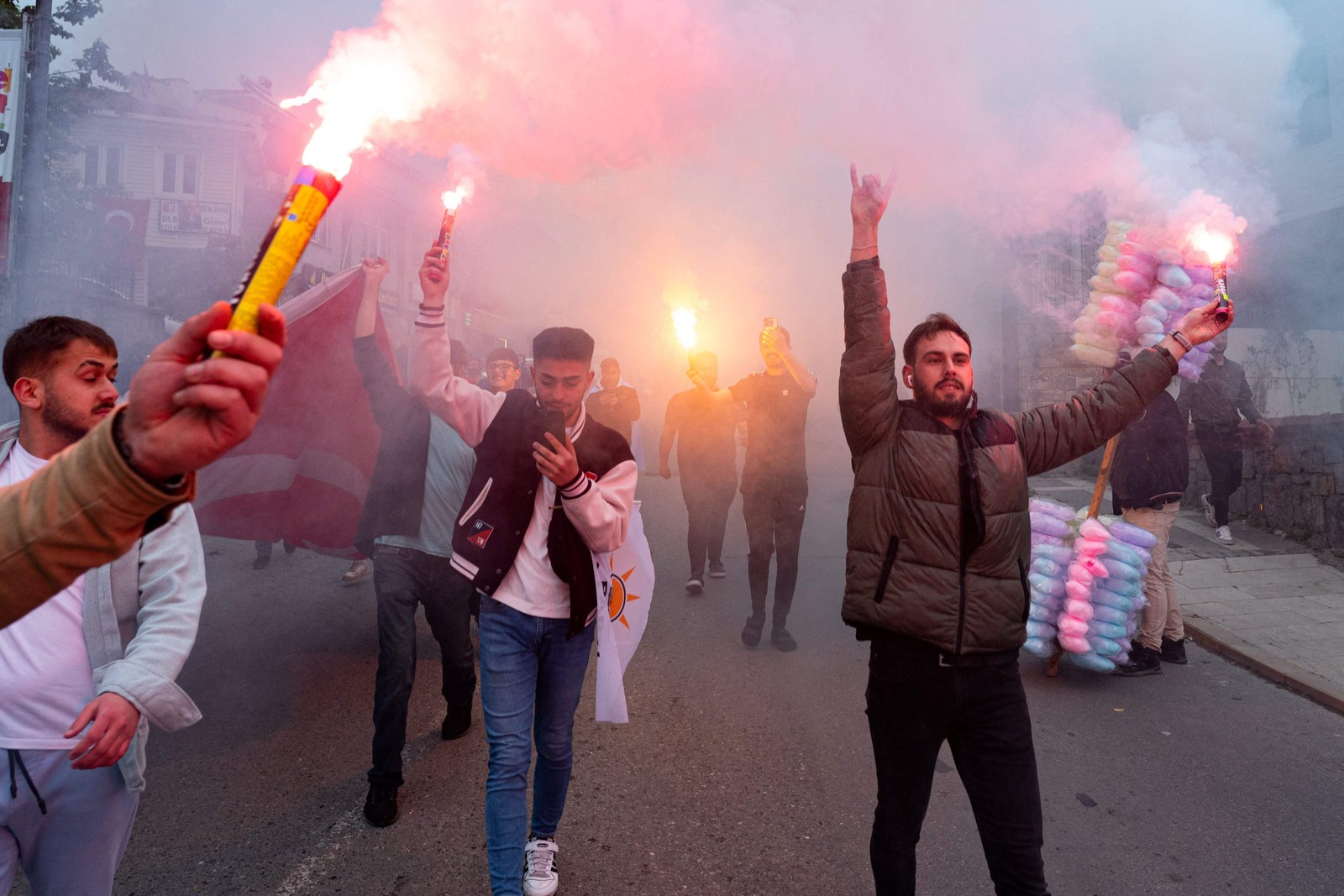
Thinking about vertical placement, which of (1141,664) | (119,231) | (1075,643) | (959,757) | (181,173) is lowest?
(1141,664)

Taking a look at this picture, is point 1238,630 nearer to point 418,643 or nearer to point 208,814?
point 418,643

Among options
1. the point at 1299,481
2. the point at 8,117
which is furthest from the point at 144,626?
the point at 1299,481

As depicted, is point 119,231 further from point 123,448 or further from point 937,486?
point 123,448

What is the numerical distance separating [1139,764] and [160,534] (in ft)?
13.5

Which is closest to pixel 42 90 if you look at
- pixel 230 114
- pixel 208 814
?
pixel 208 814

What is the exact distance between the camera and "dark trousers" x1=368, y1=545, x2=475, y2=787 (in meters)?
3.05

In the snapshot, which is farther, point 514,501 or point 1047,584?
point 1047,584

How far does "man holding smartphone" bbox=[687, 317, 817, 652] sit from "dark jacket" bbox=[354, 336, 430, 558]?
2410 millimetres

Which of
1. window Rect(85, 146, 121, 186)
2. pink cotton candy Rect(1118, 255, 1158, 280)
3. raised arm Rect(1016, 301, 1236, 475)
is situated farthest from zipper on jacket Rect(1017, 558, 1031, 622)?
window Rect(85, 146, 121, 186)

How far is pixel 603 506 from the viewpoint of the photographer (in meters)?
2.38

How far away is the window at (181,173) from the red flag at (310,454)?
1902cm

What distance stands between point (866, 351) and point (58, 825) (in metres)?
2.31

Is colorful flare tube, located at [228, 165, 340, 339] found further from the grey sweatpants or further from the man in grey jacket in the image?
the grey sweatpants

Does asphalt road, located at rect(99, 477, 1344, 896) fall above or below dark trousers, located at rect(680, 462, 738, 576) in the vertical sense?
below
